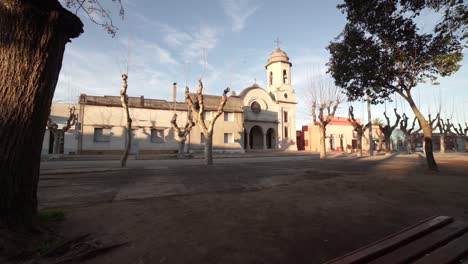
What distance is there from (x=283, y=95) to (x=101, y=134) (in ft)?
88.8

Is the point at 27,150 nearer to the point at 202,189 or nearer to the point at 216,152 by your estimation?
the point at 202,189

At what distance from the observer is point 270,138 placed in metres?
34.7

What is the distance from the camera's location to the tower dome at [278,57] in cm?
3597

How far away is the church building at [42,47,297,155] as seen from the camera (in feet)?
77.0

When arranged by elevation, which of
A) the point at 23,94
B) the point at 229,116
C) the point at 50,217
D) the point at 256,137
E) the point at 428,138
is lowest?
the point at 50,217

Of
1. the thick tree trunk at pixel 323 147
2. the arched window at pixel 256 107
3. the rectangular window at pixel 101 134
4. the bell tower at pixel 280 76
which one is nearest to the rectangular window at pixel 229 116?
the arched window at pixel 256 107

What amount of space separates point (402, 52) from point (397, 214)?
340 inches

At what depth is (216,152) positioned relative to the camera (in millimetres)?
28484

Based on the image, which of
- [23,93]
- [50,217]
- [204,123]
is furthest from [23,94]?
[204,123]

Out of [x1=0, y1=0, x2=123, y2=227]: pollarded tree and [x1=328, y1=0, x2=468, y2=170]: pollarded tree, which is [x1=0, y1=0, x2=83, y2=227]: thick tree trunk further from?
[x1=328, y1=0, x2=468, y2=170]: pollarded tree

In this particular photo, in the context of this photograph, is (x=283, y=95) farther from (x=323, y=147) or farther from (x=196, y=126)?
(x=323, y=147)

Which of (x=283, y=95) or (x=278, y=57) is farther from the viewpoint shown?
(x=278, y=57)

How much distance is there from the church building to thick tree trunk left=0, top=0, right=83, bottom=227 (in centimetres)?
2394

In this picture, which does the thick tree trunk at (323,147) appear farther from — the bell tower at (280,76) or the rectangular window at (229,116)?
the bell tower at (280,76)
